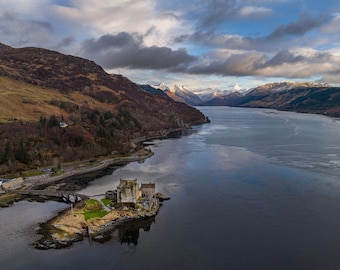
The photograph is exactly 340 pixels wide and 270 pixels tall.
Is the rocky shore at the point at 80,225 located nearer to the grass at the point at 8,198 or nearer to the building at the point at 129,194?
the building at the point at 129,194

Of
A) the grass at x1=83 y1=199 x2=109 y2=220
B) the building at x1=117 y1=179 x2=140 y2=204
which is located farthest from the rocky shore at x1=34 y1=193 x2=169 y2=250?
the building at x1=117 y1=179 x2=140 y2=204

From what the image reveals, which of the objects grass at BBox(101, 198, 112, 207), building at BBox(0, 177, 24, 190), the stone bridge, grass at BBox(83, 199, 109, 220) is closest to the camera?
grass at BBox(83, 199, 109, 220)

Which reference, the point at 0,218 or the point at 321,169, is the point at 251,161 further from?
the point at 0,218

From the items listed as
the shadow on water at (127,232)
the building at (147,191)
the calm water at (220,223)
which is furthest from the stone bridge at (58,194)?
the shadow on water at (127,232)

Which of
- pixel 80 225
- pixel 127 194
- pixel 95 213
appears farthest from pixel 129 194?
pixel 80 225

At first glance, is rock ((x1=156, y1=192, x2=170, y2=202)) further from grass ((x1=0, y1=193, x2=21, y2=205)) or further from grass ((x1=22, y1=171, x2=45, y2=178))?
grass ((x1=22, y1=171, x2=45, y2=178))

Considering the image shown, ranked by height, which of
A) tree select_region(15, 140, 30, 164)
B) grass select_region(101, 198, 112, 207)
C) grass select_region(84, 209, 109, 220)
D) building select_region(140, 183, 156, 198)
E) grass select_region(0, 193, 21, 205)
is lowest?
grass select_region(0, 193, 21, 205)

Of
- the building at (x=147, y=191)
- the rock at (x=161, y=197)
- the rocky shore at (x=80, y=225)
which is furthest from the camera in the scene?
the rock at (x=161, y=197)
